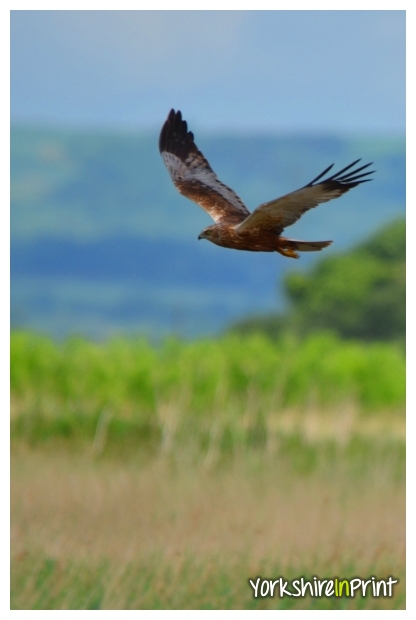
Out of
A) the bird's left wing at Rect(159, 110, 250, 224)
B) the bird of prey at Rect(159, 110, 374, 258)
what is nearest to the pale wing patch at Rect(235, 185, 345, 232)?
the bird of prey at Rect(159, 110, 374, 258)

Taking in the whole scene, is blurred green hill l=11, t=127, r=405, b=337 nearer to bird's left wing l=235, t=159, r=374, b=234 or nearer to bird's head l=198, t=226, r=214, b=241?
bird's head l=198, t=226, r=214, b=241

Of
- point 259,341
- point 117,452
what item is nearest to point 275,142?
point 259,341

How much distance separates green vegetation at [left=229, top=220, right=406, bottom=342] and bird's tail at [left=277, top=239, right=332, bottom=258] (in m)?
28.8

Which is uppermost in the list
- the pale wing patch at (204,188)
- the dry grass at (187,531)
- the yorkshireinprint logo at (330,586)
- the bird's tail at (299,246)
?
the pale wing patch at (204,188)

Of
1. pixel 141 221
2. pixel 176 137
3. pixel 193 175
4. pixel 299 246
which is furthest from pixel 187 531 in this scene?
pixel 141 221

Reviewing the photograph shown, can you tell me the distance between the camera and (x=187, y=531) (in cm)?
704

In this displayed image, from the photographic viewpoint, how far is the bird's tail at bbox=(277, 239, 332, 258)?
8.27 ft

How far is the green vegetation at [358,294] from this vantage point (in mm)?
32094

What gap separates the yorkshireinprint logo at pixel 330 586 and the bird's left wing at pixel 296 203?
3.81 meters

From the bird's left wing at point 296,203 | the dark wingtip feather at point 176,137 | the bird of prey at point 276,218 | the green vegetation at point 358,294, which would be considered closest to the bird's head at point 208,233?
the bird of prey at point 276,218

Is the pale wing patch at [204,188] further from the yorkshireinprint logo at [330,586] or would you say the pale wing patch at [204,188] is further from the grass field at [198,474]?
the yorkshireinprint logo at [330,586]
